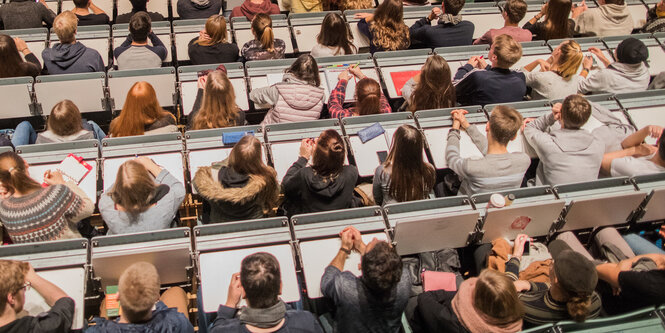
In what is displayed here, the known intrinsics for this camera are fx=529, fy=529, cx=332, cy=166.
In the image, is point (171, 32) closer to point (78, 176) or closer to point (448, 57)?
point (78, 176)

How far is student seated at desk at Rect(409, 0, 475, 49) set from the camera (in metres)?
5.68

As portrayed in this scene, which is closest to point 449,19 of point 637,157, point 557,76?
point 557,76

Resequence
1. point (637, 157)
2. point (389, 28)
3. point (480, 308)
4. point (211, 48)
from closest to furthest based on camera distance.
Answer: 1. point (480, 308)
2. point (637, 157)
3. point (211, 48)
4. point (389, 28)

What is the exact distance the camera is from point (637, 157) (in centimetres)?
408

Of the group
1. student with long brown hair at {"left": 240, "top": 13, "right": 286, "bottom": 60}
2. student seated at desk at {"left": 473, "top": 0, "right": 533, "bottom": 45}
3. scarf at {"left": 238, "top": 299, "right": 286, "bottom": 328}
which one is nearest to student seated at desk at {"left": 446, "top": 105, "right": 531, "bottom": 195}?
scarf at {"left": 238, "top": 299, "right": 286, "bottom": 328}

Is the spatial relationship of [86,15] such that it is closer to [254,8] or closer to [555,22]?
[254,8]

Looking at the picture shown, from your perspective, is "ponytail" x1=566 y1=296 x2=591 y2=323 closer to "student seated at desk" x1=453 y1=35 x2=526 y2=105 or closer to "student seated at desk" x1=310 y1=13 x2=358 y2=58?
"student seated at desk" x1=453 y1=35 x2=526 y2=105

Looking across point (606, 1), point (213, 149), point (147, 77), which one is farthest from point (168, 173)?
point (606, 1)

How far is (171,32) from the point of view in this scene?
579 centimetres

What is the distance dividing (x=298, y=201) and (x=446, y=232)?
41.8 inches

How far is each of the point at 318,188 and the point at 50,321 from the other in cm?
174

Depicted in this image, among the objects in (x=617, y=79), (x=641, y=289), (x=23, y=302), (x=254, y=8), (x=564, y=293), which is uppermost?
(x=254, y=8)

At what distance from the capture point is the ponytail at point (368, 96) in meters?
4.32

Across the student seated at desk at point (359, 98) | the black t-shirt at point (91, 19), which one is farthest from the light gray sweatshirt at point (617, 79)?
the black t-shirt at point (91, 19)
